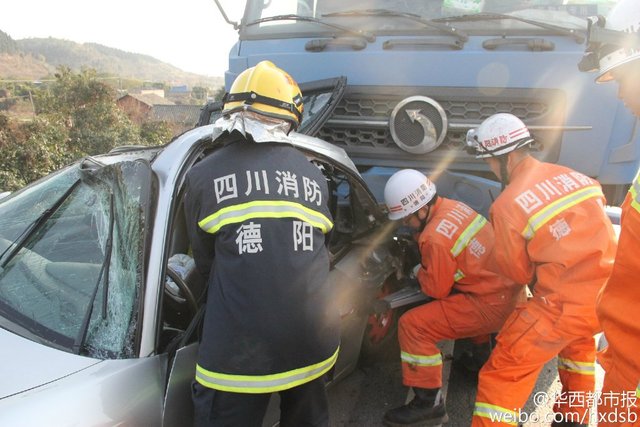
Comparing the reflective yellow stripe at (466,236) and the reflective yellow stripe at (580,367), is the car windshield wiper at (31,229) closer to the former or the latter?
the reflective yellow stripe at (466,236)

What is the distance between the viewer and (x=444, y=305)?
288 cm

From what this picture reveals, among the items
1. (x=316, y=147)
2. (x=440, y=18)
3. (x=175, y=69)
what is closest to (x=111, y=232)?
(x=316, y=147)

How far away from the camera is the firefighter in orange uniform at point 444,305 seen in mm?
2795

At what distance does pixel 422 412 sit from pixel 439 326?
50 cm

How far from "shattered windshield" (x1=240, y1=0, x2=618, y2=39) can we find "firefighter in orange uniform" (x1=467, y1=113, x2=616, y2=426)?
51.8 inches

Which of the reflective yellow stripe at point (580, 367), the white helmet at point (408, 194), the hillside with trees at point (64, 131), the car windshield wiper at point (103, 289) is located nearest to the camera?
the car windshield wiper at point (103, 289)

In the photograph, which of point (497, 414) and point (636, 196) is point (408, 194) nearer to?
point (497, 414)

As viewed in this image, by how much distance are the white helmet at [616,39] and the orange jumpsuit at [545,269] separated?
0.65 m

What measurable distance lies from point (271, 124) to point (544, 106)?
2.20 m

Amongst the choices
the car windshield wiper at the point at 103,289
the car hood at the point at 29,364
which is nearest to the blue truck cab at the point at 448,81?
the car windshield wiper at the point at 103,289

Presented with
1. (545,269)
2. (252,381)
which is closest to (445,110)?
(545,269)

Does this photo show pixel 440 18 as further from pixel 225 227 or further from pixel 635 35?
pixel 225 227

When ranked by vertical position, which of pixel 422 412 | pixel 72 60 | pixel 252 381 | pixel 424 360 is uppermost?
pixel 72 60

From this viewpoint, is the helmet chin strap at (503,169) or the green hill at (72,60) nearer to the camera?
the helmet chin strap at (503,169)
